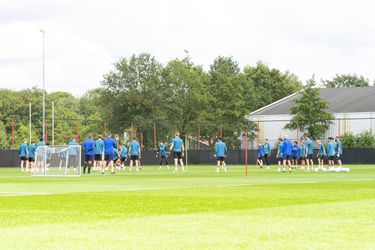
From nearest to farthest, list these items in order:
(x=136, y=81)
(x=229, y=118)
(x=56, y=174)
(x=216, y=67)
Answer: (x=56, y=174), (x=229, y=118), (x=136, y=81), (x=216, y=67)

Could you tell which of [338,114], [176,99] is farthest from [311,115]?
[176,99]

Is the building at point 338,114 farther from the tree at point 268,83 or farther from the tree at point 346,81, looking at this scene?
the tree at point 346,81

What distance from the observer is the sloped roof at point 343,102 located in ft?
277

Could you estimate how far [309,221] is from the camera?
12539 millimetres

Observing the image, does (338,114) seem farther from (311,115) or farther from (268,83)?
(268,83)

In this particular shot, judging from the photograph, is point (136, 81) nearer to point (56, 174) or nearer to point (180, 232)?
point (56, 174)

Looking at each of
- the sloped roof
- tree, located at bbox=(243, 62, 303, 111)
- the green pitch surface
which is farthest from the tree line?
the green pitch surface

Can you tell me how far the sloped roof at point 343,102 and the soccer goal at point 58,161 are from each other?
4428cm

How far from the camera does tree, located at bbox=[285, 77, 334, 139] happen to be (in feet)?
249

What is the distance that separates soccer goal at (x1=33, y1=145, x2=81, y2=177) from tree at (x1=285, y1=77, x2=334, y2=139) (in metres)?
36.5

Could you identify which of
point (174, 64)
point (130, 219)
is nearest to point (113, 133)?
point (174, 64)

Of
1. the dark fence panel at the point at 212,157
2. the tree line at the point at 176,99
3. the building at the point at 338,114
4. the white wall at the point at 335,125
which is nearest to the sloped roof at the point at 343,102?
the building at the point at 338,114

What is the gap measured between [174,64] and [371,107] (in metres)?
25.0

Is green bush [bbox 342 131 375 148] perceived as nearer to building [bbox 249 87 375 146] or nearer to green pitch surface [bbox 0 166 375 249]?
building [bbox 249 87 375 146]
